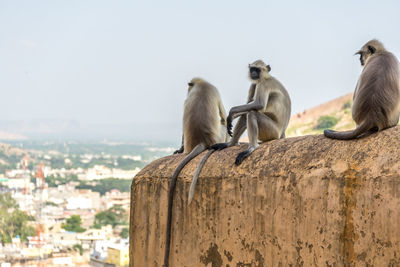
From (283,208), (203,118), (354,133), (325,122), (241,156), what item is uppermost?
(325,122)

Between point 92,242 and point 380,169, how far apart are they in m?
44.0

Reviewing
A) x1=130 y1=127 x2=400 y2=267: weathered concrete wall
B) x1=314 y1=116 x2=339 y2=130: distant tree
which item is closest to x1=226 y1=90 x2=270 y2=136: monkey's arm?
x1=130 y1=127 x2=400 y2=267: weathered concrete wall

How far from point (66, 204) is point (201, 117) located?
60.2 m

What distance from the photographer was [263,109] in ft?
12.6

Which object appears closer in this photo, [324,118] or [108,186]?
[324,118]

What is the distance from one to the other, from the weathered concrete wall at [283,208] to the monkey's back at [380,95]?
0.16 meters

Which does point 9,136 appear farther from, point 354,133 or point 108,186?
point 354,133

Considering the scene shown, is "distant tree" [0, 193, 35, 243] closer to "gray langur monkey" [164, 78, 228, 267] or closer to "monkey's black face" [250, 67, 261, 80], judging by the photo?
"gray langur monkey" [164, 78, 228, 267]

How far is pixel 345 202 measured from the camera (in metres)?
2.41

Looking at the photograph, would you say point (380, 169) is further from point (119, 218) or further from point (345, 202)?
point (119, 218)

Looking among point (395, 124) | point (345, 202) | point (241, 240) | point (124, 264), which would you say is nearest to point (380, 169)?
point (345, 202)

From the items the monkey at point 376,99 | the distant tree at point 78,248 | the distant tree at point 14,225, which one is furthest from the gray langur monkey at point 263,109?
the distant tree at point 14,225

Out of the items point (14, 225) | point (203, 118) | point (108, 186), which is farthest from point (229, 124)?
point (108, 186)

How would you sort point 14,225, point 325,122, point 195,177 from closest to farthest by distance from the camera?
point 195,177
point 325,122
point 14,225
